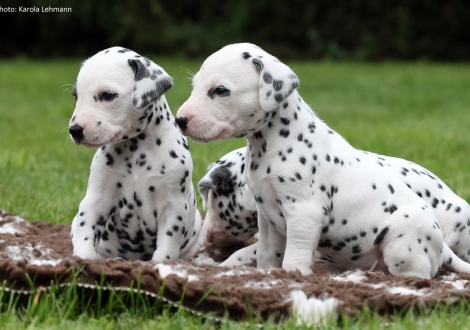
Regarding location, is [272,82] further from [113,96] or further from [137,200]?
[137,200]

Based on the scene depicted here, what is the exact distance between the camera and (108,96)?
15.3 ft

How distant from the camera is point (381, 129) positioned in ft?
36.8

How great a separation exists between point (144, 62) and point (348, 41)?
1974 cm

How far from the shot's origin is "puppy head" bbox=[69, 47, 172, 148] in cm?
459

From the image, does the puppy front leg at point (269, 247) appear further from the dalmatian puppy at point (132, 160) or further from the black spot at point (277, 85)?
the black spot at point (277, 85)

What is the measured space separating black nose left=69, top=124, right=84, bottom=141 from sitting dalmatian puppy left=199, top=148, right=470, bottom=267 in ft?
3.76

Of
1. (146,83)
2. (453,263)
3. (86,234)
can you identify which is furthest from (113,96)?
(453,263)

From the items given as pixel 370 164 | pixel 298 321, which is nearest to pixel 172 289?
pixel 298 321

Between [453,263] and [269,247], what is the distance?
45.9 inches

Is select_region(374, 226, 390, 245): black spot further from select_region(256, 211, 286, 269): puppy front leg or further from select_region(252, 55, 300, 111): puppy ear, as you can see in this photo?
select_region(252, 55, 300, 111): puppy ear

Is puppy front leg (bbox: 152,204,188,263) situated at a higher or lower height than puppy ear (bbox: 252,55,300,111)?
lower

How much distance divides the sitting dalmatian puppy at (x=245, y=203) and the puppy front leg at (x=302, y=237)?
2.61 ft

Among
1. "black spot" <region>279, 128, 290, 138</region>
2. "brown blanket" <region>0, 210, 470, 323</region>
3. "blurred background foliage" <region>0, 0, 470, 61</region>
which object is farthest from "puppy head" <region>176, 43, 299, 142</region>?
"blurred background foliage" <region>0, 0, 470, 61</region>

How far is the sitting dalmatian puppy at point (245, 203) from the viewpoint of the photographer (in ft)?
17.0
